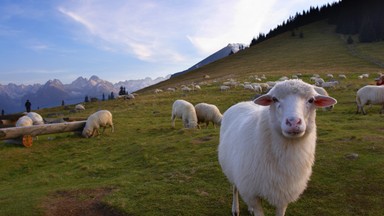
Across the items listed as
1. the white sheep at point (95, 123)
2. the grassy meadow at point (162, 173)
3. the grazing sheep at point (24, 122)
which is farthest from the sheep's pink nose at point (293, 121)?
the grazing sheep at point (24, 122)

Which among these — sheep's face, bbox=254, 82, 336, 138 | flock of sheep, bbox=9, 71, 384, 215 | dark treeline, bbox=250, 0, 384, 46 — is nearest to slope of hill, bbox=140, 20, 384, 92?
dark treeline, bbox=250, 0, 384, 46

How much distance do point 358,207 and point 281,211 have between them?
219cm

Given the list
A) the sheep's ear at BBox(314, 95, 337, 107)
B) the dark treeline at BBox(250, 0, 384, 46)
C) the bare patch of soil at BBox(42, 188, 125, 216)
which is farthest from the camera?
the dark treeline at BBox(250, 0, 384, 46)

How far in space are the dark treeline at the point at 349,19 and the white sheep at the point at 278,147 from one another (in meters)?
81.4

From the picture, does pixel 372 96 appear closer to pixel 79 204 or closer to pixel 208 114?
pixel 208 114

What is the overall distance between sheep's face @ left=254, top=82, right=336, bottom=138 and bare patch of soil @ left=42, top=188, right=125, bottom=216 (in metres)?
4.14

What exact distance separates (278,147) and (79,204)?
4.99 meters

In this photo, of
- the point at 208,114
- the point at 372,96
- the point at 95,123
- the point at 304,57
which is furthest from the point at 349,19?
the point at 95,123

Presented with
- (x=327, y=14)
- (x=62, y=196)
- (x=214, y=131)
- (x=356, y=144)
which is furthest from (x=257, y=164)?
(x=327, y=14)

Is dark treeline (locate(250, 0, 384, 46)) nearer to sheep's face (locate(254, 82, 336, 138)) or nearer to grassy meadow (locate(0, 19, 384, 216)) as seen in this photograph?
grassy meadow (locate(0, 19, 384, 216))

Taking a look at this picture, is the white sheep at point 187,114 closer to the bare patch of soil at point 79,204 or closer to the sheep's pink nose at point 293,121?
the bare patch of soil at point 79,204

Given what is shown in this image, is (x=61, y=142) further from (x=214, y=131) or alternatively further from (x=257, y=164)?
(x=257, y=164)

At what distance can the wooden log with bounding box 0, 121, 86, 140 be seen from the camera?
14.9 m

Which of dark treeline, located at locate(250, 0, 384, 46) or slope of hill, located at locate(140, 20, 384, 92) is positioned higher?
dark treeline, located at locate(250, 0, 384, 46)
